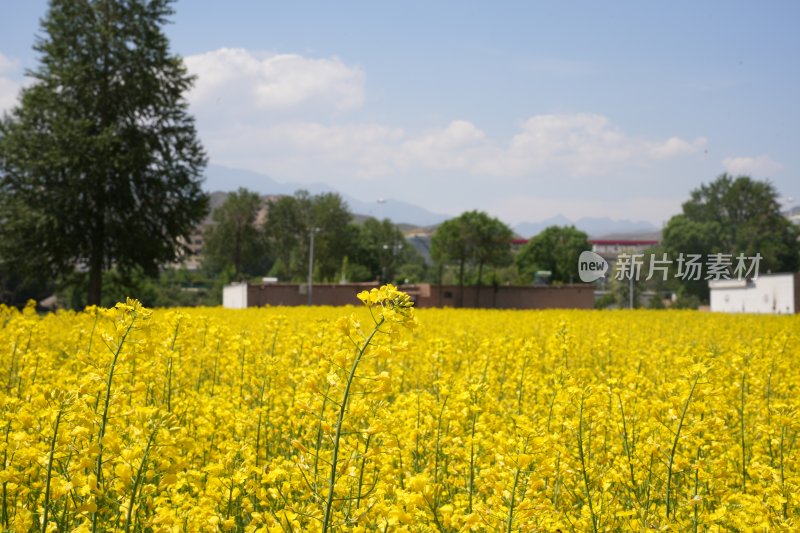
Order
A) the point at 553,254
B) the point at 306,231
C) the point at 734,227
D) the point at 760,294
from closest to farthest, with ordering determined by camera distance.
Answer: the point at 760,294 → the point at 734,227 → the point at 553,254 → the point at 306,231

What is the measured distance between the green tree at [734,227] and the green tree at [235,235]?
42.9 metres

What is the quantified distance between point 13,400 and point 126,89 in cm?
2550

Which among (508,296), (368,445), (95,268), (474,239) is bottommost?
(508,296)

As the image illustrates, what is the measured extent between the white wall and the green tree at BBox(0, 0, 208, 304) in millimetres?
8670

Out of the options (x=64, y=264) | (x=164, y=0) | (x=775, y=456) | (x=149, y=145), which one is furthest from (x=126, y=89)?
(x=775, y=456)

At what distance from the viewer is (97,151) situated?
2625cm

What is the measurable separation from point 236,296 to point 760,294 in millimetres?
28286

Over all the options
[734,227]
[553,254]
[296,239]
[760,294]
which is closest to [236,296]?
[760,294]

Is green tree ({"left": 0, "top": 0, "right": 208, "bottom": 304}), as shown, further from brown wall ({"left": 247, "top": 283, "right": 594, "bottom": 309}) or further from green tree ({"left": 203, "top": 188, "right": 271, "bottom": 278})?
green tree ({"left": 203, "top": 188, "right": 271, "bottom": 278})

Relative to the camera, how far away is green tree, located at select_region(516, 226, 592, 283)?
85000 mm

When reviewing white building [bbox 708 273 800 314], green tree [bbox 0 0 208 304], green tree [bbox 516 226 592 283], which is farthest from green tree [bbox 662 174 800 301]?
green tree [bbox 0 0 208 304]

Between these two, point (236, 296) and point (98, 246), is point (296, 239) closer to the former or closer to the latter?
point (236, 296)

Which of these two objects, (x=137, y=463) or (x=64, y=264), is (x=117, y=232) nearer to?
(x=64, y=264)

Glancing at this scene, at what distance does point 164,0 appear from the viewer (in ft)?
94.7
